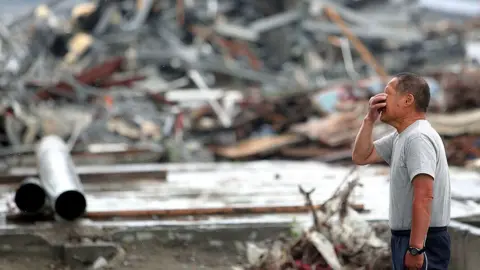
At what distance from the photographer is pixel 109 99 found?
45.0ft

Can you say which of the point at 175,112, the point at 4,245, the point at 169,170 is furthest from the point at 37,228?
the point at 175,112

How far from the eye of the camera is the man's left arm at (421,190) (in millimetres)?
3010

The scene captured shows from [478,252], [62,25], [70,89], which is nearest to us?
[478,252]

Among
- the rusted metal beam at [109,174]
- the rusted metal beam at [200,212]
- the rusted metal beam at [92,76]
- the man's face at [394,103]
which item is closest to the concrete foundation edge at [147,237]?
the rusted metal beam at [200,212]

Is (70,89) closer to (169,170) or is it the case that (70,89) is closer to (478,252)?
(169,170)

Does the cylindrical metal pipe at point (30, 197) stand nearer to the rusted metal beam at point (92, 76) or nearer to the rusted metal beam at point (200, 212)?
the rusted metal beam at point (200, 212)

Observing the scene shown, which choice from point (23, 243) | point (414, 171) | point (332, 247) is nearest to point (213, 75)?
point (23, 243)

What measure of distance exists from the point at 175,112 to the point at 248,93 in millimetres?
2925

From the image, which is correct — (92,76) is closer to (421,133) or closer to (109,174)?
(109,174)

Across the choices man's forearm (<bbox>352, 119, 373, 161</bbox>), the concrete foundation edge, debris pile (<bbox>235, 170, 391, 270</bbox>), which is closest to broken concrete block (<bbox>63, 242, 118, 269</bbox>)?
the concrete foundation edge

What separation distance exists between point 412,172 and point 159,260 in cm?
276

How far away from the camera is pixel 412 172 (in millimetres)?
3057

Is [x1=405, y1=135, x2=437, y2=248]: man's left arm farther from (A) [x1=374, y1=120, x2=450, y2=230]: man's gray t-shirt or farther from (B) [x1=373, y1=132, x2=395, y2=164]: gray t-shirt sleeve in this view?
(B) [x1=373, y1=132, x2=395, y2=164]: gray t-shirt sleeve

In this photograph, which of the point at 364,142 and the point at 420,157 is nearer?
the point at 420,157
